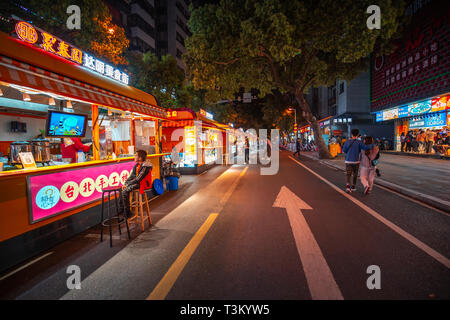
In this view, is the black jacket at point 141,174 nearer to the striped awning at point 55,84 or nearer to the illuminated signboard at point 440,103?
the striped awning at point 55,84

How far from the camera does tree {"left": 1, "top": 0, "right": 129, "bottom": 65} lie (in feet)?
33.1

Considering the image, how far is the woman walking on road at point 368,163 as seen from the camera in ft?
24.6

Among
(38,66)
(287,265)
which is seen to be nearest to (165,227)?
(287,265)

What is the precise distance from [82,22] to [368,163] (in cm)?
1389

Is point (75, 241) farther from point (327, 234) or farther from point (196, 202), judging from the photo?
point (327, 234)

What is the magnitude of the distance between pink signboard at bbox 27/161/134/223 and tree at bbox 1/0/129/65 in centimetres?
874

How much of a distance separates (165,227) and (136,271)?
180 cm

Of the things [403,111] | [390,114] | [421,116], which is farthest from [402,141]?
[403,111]

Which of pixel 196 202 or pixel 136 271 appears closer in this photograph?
pixel 136 271

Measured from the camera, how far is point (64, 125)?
5.49 metres

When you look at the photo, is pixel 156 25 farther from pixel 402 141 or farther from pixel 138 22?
pixel 402 141

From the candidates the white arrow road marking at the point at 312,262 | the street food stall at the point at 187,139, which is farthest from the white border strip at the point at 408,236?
the street food stall at the point at 187,139

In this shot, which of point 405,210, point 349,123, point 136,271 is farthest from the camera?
point 349,123

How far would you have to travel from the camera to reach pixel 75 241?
455 centimetres
